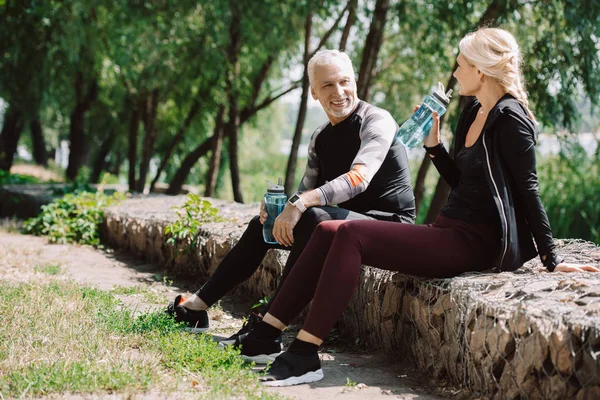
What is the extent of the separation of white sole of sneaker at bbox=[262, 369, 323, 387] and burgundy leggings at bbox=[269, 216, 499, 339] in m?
0.20

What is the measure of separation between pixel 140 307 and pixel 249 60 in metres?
9.12

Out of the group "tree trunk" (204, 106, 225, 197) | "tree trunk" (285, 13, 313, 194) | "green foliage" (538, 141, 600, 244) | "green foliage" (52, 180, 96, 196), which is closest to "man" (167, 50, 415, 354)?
"green foliage" (538, 141, 600, 244)

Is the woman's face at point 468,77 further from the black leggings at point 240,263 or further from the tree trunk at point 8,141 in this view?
the tree trunk at point 8,141

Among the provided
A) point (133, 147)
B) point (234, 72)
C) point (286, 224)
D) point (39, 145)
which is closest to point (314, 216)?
point (286, 224)

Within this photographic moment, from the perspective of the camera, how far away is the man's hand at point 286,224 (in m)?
3.69

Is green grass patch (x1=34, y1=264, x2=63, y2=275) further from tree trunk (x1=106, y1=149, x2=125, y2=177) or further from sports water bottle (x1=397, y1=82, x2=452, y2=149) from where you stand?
tree trunk (x1=106, y1=149, x2=125, y2=177)

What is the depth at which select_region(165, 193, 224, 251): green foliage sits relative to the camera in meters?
6.32

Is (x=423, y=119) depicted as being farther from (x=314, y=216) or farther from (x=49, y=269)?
(x=49, y=269)

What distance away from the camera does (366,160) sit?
3.78 metres

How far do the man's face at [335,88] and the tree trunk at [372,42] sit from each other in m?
5.85

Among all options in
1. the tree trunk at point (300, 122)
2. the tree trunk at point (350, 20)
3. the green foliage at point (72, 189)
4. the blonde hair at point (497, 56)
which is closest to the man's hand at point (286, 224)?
the blonde hair at point (497, 56)

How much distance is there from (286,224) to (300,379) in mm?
788

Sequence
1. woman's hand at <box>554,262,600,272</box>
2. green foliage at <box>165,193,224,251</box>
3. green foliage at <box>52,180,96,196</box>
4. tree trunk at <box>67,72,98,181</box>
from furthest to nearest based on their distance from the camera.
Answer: tree trunk at <box>67,72,98,181</box> < green foliage at <box>52,180,96,196</box> < green foliage at <box>165,193,224,251</box> < woman's hand at <box>554,262,600,272</box>

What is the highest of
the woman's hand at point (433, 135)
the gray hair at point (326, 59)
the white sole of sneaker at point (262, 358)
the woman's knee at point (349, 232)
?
the gray hair at point (326, 59)
